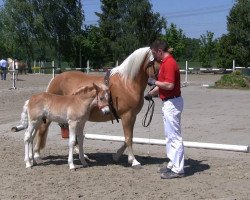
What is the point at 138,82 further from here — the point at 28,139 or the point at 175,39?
the point at 175,39

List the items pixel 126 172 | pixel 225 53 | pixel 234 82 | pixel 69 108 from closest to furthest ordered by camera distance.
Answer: pixel 126 172 → pixel 69 108 → pixel 234 82 → pixel 225 53

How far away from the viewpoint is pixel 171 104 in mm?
7727

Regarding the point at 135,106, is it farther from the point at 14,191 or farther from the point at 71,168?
the point at 14,191

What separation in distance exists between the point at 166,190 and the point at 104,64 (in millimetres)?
71079

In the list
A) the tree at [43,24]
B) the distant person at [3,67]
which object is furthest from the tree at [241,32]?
the distant person at [3,67]

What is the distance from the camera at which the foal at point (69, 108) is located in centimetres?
827

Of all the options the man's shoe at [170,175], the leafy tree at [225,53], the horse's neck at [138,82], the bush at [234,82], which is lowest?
the man's shoe at [170,175]

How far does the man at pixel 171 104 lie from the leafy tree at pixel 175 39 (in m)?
65.0

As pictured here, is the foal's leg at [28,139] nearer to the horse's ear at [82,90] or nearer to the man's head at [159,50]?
the horse's ear at [82,90]

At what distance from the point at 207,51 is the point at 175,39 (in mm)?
5886

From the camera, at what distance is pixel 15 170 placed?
8336 millimetres

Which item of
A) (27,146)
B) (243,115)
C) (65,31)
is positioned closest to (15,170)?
(27,146)

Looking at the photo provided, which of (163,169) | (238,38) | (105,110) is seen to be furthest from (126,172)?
(238,38)

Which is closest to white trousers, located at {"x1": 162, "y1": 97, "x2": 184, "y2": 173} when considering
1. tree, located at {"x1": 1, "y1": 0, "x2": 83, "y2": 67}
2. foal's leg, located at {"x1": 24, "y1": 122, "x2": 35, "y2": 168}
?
foal's leg, located at {"x1": 24, "y1": 122, "x2": 35, "y2": 168}
